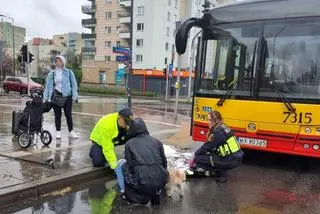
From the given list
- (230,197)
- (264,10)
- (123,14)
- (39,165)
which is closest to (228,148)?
(230,197)

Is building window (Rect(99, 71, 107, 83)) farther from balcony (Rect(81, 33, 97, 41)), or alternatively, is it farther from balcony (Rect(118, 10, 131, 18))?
balcony (Rect(81, 33, 97, 41))

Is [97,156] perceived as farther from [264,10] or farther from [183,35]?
[264,10]

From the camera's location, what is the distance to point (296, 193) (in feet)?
23.5

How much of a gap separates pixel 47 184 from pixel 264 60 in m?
4.65

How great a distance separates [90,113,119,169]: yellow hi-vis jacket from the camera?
705 cm

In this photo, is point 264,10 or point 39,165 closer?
point 39,165

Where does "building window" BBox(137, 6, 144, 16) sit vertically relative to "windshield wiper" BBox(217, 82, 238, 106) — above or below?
above

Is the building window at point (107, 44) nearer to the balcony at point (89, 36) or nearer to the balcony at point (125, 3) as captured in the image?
the balcony at point (125, 3)

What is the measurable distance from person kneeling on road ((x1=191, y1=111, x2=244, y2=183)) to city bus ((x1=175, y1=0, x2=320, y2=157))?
1165 mm

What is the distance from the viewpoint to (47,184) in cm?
652

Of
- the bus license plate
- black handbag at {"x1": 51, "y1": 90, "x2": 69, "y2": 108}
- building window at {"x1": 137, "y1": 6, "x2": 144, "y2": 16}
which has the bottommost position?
the bus license plate

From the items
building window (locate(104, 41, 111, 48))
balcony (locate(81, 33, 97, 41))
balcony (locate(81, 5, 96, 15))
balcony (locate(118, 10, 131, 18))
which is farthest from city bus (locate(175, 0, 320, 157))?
balcony (locate(81, 5, 96, 15))

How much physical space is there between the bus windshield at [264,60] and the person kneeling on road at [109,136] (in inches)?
106

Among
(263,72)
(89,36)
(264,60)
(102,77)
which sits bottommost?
(102,77)
